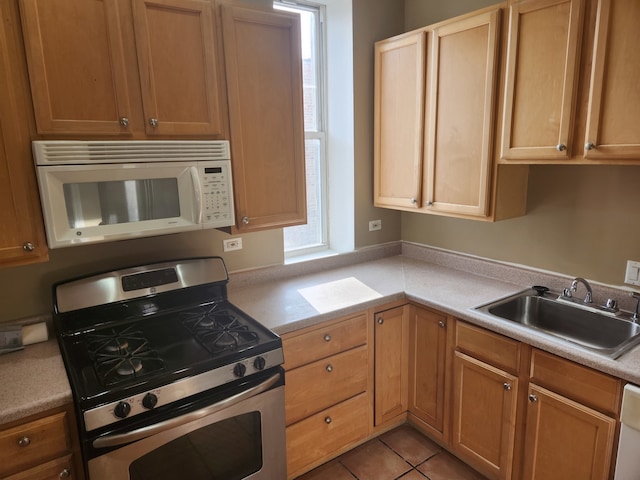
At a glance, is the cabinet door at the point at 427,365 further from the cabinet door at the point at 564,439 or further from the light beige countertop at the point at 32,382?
the light beige countertop at the point at 32,382

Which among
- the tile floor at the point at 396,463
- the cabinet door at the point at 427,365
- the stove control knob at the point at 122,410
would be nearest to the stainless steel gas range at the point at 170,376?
the stove control knob at the point at 122,410

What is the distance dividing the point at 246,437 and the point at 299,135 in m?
1.38

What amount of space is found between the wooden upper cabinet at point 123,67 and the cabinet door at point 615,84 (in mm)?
1518

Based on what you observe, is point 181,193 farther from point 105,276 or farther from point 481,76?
point 481,76

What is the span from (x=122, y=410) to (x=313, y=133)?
2.02 m

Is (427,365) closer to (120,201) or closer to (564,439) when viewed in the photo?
(564,439)

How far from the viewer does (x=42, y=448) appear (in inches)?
53.1

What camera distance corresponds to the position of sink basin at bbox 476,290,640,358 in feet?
6.09

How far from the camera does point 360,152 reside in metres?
2.75

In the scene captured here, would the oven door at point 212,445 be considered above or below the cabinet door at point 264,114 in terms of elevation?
below

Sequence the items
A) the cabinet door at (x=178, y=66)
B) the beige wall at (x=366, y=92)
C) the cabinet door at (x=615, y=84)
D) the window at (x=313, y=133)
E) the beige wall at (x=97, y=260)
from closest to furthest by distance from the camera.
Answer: the cabinet door at (x=615, y=84) < the cabinet door at (x=178, y=66) < the beige wall at (x=97, y=260) < the beige wall at (x=366, y=92) < the window at (x=313, y=133)

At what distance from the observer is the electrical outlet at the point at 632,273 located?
1.87m

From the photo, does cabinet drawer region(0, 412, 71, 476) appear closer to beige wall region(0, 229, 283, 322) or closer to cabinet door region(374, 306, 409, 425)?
beige wall region(0, 229, 283, 322)

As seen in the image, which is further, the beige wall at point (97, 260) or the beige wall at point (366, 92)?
the beige wall at point (366, 92)
